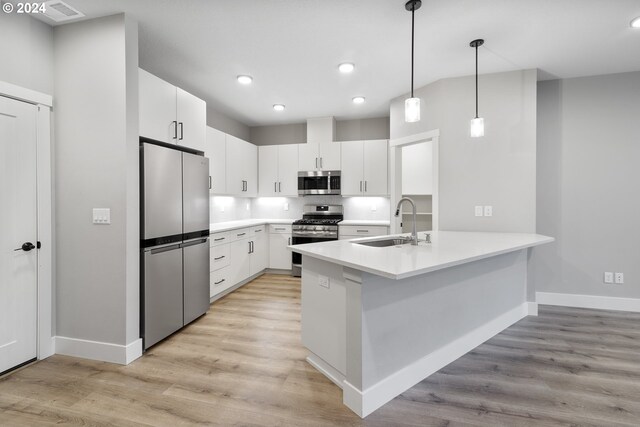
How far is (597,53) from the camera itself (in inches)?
119

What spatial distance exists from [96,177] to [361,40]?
2502mm

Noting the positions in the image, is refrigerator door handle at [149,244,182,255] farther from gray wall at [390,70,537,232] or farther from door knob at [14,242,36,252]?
gray wall at [390,70,537,232]

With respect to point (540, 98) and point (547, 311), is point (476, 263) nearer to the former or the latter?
point (547, 311)

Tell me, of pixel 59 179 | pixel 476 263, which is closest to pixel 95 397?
pixel 59 179

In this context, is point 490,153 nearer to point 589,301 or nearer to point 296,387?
point 589,301

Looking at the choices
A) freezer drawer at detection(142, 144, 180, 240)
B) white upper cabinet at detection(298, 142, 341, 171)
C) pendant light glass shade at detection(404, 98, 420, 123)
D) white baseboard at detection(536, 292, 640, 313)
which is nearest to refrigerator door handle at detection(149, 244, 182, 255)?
freezer drawer at detection(142, 144, 180, 240)

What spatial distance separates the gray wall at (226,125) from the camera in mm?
4758

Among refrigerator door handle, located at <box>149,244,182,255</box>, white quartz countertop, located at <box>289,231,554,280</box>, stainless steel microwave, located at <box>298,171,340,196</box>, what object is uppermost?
stainless steel microwave, located at <box>298,171,340,196</box>

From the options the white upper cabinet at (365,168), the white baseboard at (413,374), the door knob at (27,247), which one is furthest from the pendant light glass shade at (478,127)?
the door knob at (27,247)

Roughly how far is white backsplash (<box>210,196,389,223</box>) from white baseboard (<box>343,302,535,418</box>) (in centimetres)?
278

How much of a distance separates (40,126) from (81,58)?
0.62m

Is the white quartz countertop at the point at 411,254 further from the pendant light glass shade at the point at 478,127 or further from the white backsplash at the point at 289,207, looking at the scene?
the white backsplash at the point at 289,207

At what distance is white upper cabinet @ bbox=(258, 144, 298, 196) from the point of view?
5.36 meters

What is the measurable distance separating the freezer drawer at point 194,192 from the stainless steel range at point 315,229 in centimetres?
192
